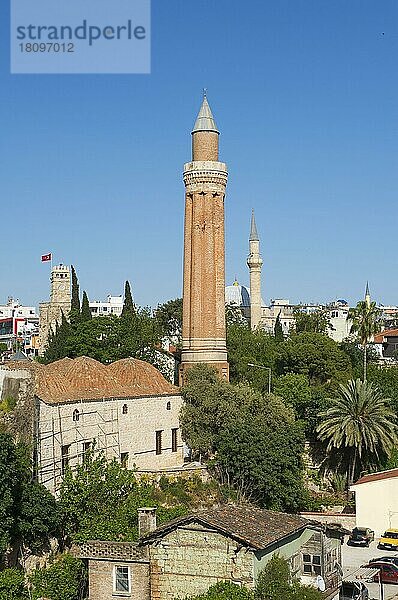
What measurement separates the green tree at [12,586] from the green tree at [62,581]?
37 cm

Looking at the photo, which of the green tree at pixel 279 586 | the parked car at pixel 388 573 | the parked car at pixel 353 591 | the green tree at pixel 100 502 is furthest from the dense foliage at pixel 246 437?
the green tree at pixel 279 586

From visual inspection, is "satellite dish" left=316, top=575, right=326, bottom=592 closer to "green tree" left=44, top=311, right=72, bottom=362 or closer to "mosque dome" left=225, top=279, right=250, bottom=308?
"green tree" left=44, top=311, right=72, bottom=362

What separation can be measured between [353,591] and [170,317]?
49.4 metres

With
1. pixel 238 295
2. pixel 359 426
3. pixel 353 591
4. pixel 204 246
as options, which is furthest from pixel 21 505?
pixel 238 295

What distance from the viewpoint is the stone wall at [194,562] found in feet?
71.7

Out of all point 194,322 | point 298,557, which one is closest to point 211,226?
point 194,322

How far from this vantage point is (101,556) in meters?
22.8

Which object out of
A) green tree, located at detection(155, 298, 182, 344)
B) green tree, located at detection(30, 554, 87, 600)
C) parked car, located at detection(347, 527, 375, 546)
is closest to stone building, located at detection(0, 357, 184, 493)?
green tree, located at detection(30, 554, 87, 600)

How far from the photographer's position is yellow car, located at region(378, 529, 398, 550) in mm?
35312

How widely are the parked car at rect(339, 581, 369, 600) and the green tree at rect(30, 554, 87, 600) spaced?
8.34 meters

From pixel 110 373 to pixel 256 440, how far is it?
26.2 feet

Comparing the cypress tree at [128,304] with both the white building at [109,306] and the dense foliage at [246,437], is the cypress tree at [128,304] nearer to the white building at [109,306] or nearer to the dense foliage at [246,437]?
the dense foliage at [246,437]

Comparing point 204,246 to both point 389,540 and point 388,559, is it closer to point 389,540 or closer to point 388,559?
point 389,540

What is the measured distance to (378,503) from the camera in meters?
38.2
